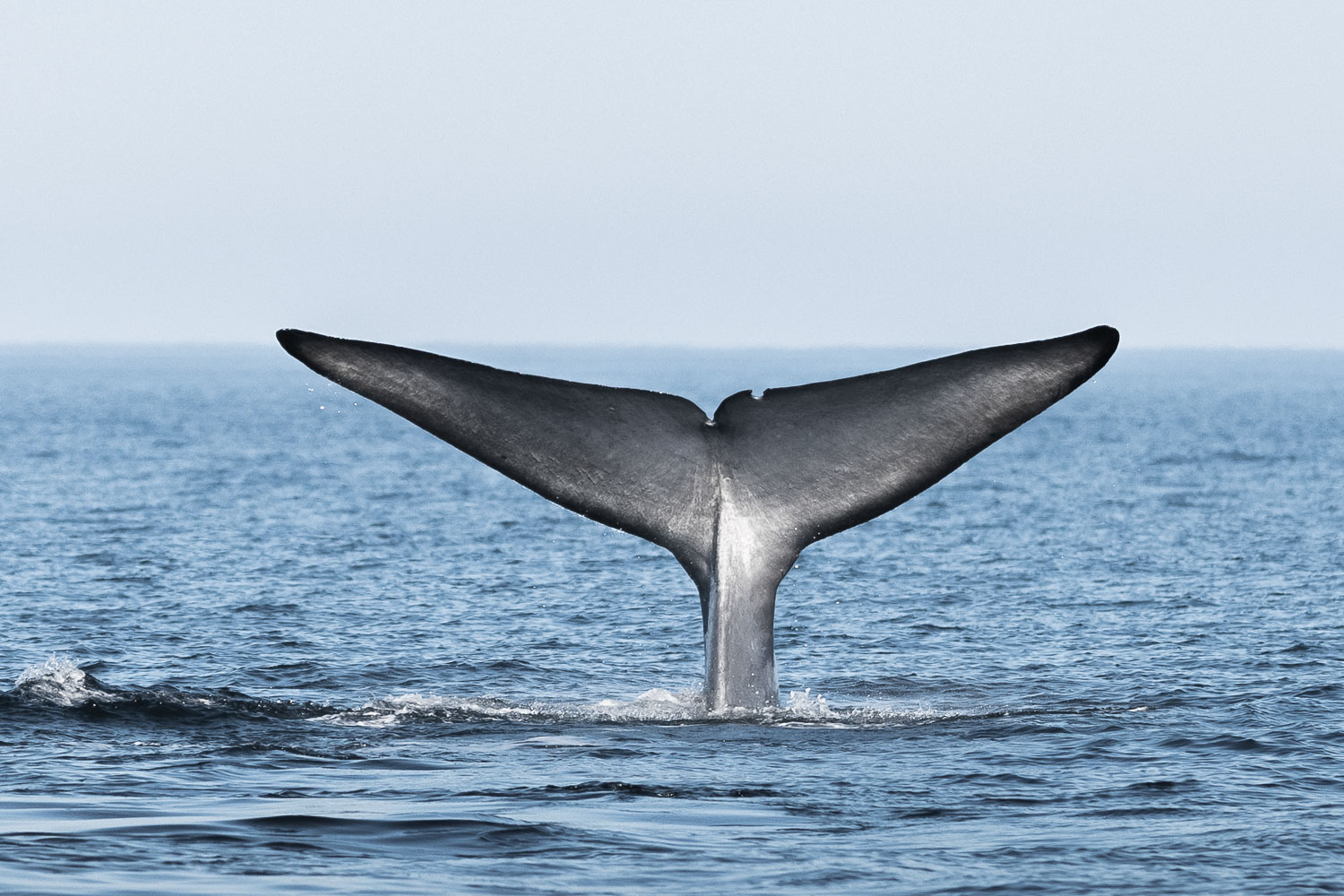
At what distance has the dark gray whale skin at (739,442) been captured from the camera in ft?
34.2

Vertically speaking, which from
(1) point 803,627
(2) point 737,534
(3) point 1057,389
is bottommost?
(1) point 803,627

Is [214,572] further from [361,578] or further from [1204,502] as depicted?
[1204,502]

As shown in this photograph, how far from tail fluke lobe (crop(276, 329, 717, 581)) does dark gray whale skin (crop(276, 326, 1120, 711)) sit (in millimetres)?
10

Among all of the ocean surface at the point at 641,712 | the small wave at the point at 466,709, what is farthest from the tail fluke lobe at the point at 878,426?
the small wave at the point at 466,709

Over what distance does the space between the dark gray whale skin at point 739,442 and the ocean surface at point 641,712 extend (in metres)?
1.32

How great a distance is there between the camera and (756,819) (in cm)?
1029

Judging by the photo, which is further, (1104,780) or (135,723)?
(135,723)

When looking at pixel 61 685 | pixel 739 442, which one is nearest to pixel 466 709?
pixel 61 685

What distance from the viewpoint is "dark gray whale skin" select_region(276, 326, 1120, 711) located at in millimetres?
10414

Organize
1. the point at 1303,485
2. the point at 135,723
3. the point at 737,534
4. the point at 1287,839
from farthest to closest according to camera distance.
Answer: the point at 1303,485 → the point at 135,723 → the point at 737,534 → the point at 1287,839

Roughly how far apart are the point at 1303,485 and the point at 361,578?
2594 cm

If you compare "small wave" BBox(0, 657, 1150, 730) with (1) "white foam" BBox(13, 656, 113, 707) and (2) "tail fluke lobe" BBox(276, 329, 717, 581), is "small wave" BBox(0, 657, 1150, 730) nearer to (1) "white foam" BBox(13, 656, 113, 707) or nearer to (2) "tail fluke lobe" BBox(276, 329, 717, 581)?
(1) "white foam" BBox(13, 656, 113, 707)

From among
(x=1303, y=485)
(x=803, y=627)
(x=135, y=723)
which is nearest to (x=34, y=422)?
(x=1303, y=485)

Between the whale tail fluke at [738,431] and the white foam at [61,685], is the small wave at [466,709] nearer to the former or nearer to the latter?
the white foam at [61,685]
